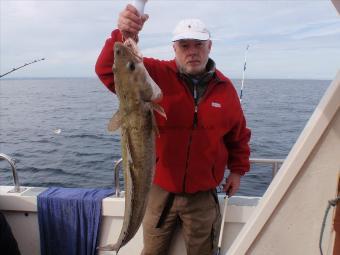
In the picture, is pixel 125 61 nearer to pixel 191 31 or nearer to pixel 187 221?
pixel 191 31

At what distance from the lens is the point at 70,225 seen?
422 centimetres

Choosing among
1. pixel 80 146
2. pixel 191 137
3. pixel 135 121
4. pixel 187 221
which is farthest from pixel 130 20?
pixel 80 146

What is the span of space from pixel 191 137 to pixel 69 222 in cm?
196

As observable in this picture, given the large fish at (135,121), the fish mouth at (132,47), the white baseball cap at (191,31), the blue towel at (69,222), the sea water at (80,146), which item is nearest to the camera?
the fish mouth at (132,47)

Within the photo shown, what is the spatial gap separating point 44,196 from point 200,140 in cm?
209

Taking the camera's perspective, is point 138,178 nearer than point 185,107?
Yes

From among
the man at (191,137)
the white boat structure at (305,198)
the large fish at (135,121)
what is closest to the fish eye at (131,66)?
the large fish at (135,121)

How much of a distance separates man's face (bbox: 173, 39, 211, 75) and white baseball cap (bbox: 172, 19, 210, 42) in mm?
55

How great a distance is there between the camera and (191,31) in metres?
3.11

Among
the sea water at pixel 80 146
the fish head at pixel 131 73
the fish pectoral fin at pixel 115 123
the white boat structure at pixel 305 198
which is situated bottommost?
the sea water at pixel 80 146

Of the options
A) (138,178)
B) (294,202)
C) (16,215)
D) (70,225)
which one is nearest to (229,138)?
(138,178)

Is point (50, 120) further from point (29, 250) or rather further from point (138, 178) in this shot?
point (138, 178)

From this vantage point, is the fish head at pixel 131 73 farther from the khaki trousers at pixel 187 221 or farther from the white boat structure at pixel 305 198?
the khaki trousers at pixel 187 221

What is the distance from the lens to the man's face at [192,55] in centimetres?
316
